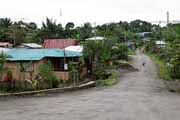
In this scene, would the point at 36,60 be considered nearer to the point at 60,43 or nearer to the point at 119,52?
the point at 60,43

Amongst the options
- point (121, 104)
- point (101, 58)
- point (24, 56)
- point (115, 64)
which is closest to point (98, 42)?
point (101, 58)

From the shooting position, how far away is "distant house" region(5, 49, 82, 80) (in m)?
28.4

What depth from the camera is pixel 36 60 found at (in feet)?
95.2

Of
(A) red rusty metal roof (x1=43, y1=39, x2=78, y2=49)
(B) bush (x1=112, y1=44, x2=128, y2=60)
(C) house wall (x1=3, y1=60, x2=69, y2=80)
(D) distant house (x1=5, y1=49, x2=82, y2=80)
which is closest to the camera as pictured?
(C) house wall (x1=3, y1=60, x2=69, y2=80)

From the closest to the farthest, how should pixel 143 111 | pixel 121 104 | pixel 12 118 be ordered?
pixel 12 118 < pixel 143 111 < pixel 121 104

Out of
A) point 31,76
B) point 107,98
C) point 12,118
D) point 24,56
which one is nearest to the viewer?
point 12,118

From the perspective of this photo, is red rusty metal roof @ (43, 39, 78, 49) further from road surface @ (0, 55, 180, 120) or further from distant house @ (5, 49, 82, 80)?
road surface @ (0, 55, 180, 120)

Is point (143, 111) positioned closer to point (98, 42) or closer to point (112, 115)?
point (112, 115)

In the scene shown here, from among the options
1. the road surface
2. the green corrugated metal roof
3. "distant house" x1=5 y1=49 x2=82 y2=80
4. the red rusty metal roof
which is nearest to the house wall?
"distant house" x1=5 y1=49 x2=82 y2=80

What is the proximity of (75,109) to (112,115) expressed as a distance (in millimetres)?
2135

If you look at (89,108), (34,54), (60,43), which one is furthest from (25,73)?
(60,43)

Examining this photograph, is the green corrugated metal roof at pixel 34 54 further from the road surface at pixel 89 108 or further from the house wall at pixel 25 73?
the road surface at pixel 89 108

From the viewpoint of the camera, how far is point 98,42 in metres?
32.4

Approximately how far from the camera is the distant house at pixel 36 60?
93.3 feet
